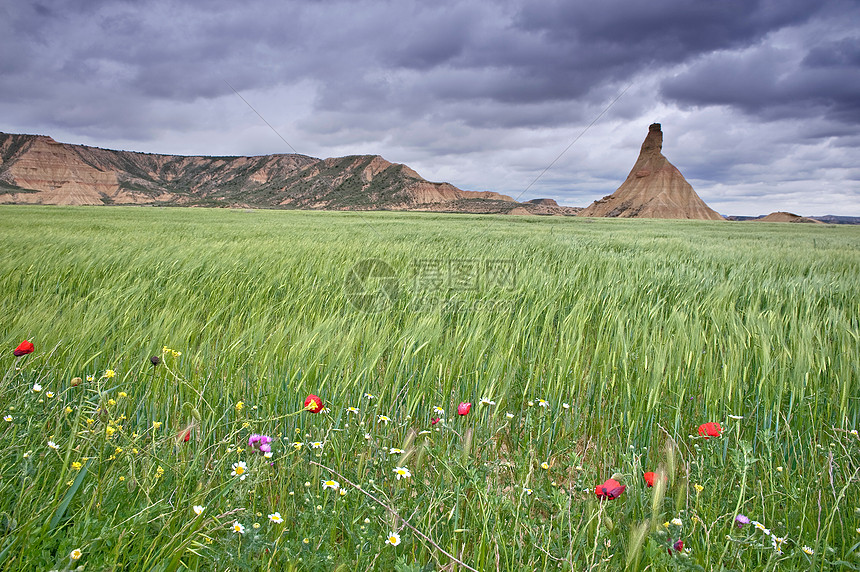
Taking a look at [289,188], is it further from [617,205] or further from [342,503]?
[342,503]

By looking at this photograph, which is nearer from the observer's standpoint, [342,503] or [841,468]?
[342,503]

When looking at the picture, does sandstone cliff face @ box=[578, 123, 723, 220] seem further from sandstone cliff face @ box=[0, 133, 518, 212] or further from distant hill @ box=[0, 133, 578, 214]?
sandstone cliff face @ box=[0, 133, 518, 212]

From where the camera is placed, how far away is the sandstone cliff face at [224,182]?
4978 inches

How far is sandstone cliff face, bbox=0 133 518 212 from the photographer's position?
4978 inches

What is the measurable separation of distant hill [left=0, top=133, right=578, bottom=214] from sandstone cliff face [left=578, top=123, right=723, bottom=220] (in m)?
23.8

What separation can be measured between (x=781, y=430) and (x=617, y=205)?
479 ft

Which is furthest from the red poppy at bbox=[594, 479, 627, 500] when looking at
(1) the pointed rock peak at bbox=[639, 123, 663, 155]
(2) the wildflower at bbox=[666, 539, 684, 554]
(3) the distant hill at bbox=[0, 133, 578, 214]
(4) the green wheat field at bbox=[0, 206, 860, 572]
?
(1) the pointed rock peak at bbox=[639, 123, 663, 155]

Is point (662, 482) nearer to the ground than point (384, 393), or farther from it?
farther from it

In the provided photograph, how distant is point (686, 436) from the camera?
184 cm

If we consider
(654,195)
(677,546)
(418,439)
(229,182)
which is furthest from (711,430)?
(229,182)

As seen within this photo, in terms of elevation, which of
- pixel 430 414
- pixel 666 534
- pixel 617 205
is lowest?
pixel 430 414

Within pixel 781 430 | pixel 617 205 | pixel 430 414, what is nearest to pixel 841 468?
pixel 781 430

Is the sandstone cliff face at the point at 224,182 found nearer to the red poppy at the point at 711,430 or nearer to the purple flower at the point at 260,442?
the red poppy at the point at 711,430

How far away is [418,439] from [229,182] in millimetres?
188815
